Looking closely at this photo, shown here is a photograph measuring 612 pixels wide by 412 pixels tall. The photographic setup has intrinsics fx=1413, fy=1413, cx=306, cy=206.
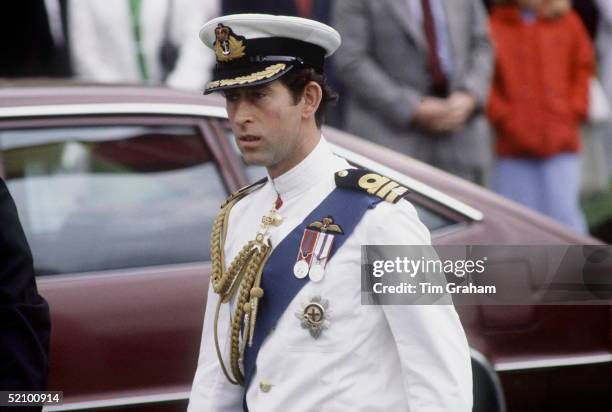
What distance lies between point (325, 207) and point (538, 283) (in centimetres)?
164

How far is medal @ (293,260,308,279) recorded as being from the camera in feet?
9.26

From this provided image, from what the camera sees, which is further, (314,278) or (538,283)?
(538,283)

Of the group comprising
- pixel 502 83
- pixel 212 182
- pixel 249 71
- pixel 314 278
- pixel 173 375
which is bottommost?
pixel 502 83

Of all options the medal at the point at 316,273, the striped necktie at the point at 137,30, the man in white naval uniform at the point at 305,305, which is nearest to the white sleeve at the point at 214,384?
the man in white naval uniform at the point at 305,305

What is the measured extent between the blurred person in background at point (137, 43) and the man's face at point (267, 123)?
343 centimetres

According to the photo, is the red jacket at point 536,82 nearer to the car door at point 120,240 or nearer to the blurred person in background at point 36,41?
the blurred person in background at point 36,41

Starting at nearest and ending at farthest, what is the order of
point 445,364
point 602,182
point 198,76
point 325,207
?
point 445,364 < point 325,207 < point 198,76 < point 602,182

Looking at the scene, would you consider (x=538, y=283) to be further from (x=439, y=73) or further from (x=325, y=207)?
(x=439, y=73)

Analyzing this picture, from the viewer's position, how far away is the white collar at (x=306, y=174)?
9.48ft

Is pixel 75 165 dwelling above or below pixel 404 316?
below

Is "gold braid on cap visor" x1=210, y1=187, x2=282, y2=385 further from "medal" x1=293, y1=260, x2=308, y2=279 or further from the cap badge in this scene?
the cap badge

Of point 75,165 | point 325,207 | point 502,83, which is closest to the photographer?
point 325,207

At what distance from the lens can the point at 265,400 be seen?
9.21 ft

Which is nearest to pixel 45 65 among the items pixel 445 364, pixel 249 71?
pixel 249 71
